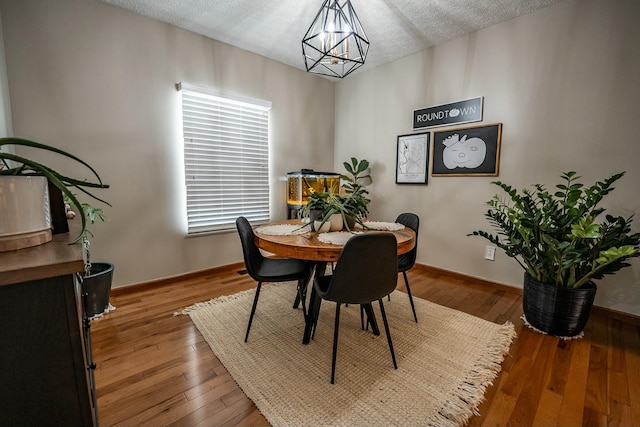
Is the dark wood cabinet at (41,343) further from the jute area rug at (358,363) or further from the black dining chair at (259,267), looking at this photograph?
the black dining chair at (259,267)

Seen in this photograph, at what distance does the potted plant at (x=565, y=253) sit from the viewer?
68.1 inches

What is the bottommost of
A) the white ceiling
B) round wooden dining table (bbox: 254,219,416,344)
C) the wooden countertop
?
round wooden dining table (bbox: 254,219,416,344)

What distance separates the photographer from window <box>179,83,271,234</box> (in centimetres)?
282

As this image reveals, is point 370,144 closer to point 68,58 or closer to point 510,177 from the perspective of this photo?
point 510,177

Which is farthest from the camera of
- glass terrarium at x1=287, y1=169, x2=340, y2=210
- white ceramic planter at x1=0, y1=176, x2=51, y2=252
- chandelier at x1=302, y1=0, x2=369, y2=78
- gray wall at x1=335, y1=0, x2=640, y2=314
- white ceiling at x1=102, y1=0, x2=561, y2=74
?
glass terrarium at x1=287, y1=169, x2=340, y2=210

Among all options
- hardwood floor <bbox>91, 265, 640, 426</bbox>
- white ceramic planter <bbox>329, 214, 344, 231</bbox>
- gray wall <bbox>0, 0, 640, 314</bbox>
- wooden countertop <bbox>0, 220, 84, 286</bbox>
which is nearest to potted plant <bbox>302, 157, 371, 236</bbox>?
white ceramic planter <bbox>329, 214, 344, 231</bbox>

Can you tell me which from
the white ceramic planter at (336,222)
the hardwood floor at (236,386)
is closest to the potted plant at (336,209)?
the white ceramic planter at (336,222)

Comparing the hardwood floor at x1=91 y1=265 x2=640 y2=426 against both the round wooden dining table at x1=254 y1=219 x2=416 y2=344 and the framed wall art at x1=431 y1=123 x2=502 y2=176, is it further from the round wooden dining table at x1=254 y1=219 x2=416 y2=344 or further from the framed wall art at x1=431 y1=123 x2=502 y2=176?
the framed wall art at x1=431 y1=123 x2=502 y2=176

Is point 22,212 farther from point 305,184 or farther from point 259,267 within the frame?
point 305,184

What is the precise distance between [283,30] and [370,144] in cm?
170

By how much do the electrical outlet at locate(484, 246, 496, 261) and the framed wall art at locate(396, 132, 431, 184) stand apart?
96 centimetres

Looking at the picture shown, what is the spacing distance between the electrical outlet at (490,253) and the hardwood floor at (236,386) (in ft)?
1.77

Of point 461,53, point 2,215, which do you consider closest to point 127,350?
point 2,215

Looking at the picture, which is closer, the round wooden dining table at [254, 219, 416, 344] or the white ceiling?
the round wooden dining table at [254, 219, 416, 344]
